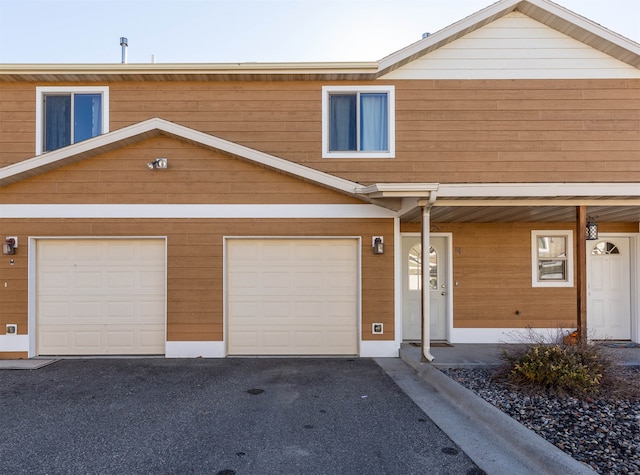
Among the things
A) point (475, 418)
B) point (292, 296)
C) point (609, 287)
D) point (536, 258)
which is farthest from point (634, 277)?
point (292, 296)

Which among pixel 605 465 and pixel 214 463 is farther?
pixel 214 463

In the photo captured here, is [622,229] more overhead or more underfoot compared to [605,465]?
more overhead

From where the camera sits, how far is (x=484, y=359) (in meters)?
6.44

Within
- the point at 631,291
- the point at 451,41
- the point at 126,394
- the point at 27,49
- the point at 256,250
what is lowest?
the point at 126,394

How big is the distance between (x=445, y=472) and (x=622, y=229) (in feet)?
23.5

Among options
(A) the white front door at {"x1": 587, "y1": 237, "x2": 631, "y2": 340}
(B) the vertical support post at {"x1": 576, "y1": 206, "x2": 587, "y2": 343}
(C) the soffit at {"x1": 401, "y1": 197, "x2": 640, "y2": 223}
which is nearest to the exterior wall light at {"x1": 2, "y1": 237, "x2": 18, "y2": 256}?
(C) the soffit at {"x1": 401, "y1": 197, "x2": 640, "y2": 223}

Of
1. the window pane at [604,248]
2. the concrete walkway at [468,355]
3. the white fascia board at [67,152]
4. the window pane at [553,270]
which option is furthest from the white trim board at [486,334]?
the white fascia board at [67,152]

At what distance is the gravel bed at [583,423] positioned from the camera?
325 cm

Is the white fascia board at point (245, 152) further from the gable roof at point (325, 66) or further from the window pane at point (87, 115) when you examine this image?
the window pane at point (87, 115)

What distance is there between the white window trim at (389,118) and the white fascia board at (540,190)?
2299 millimetres

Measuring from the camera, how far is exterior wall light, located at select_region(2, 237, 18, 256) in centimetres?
699

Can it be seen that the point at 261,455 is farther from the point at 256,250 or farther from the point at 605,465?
the point at 256,250

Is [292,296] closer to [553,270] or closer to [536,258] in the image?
[536,258]

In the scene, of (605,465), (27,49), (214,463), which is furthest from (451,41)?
(27,49)
